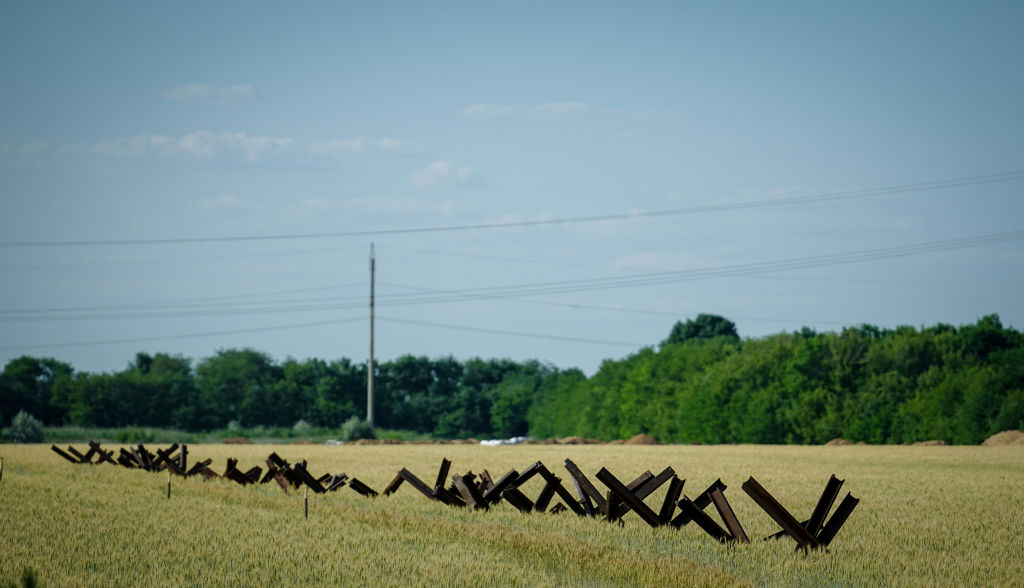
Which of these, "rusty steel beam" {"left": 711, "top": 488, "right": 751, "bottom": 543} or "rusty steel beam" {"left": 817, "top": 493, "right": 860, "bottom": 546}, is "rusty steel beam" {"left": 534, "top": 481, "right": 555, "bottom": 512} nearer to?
"rusty steel beam" {"left": 711, "top": 488, "right": 751, "bottom": 543}

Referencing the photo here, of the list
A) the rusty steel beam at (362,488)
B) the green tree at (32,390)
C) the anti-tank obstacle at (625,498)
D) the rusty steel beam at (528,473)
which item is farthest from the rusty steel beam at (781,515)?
the green tree at (32,390)

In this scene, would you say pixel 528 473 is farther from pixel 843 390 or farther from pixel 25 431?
pixel 843 390

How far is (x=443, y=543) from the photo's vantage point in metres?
14.4

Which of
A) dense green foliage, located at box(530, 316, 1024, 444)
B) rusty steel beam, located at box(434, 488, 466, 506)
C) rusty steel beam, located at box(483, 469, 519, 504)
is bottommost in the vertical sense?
rusty steel beam, located at box(434, 488, 466, 506)

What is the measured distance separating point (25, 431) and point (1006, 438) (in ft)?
213

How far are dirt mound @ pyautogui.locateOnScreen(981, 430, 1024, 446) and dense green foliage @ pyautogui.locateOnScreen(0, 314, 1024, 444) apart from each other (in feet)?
15.3

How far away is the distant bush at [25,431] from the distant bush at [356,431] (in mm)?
→ 22109

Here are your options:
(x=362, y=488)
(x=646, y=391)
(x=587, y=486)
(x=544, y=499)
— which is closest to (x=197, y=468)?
(x=362, y=488)

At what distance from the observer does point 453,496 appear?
19547 mm

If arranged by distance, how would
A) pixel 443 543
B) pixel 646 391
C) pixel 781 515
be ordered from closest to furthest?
1. pixel 781 515
2. pixel 443 543
3. pixel 646 391

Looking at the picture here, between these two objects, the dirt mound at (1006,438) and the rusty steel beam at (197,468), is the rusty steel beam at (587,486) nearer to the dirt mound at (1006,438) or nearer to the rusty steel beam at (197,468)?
the rusty steel beam at (197,468)

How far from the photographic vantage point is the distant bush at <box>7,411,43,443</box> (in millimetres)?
65438

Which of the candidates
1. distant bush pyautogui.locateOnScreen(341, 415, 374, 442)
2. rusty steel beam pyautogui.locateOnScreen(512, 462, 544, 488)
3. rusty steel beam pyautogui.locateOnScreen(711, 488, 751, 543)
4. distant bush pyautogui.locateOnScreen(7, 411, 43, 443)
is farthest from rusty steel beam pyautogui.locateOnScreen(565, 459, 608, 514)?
distant bush pyautogui.locateOnScreen(341, 415, 374, 442)

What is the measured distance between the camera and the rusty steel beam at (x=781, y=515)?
13087 mm
